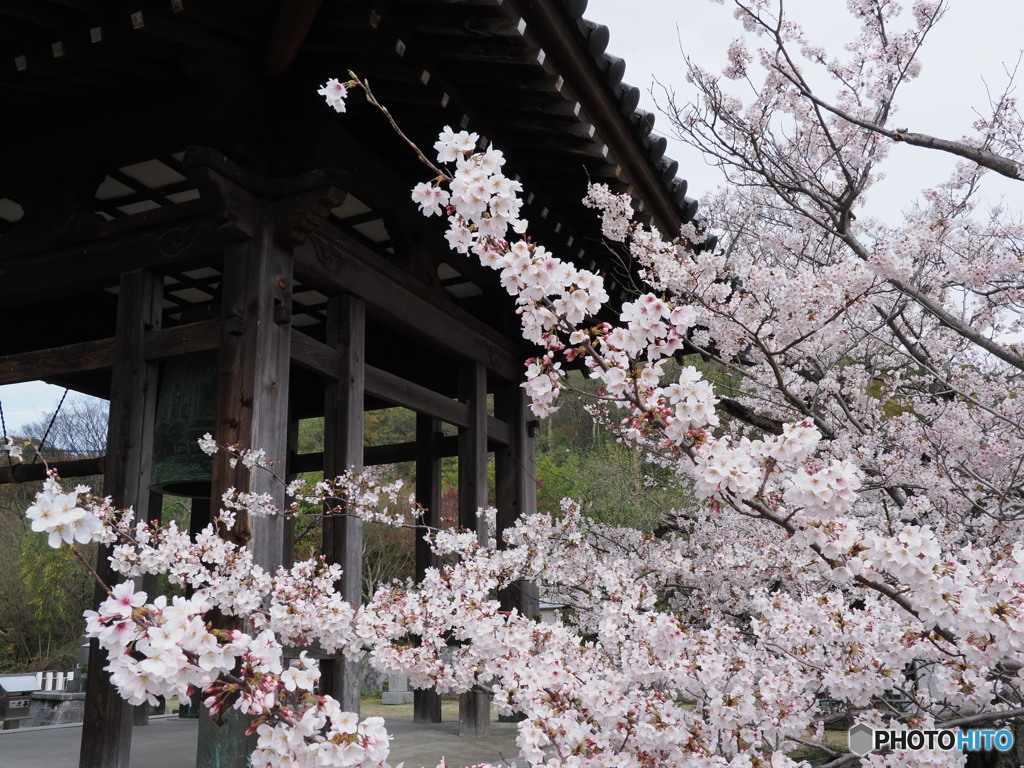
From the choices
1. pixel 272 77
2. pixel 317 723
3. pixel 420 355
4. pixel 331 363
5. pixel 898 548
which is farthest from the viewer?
pixel 420 355

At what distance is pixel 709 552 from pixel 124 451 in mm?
3912

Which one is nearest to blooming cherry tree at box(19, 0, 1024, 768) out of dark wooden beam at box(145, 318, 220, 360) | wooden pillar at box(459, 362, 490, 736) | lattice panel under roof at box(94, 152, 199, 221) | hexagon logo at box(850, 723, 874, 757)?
hexagon logo at box(850, 723, 874, 757)

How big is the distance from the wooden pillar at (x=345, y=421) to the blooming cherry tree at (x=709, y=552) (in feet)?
0.61

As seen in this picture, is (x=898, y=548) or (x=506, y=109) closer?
(x=898, y=548)

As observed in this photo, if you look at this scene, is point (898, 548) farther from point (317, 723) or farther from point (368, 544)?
point (368, 544)

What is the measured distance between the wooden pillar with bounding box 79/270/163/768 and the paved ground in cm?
82

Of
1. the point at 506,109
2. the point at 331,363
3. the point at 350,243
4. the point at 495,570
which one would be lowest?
the point at 495,570

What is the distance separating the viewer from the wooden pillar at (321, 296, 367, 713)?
369 centimetres

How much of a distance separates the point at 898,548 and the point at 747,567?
360 centimetres

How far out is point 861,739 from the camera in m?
2.34

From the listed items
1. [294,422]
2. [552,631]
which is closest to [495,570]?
[552,631]

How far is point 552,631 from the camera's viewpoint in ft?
9.18

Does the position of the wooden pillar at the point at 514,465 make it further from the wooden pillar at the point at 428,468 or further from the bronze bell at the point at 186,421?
the bronze bell at the point at 186,421

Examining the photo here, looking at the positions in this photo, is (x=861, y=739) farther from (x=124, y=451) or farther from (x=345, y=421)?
(x=124, y=451)
